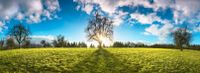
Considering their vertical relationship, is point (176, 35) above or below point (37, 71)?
above

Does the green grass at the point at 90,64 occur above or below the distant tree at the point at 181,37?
below

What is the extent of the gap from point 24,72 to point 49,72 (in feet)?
9.36

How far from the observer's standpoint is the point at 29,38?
143 metres

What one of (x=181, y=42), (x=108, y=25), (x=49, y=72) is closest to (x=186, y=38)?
(x=181, y=42)

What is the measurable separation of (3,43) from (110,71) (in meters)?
156

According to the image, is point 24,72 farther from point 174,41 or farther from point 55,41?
point 55,41

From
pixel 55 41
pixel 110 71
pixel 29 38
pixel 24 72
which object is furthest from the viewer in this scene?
pixel 55 41

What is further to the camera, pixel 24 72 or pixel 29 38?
pixel 29 38

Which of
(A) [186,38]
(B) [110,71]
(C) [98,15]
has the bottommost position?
(B) [110,71]

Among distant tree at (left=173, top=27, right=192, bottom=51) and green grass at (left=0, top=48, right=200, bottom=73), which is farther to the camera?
distant tree at (left=173, top=27, right=192, bottom=51)

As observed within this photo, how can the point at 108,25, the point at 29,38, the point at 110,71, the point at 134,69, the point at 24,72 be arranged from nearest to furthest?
the point at 24,72 < the point at 110,71 < the point at 134,69 < the point at 108,25 < the point at 29,38

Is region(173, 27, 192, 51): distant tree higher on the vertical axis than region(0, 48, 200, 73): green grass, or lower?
higher

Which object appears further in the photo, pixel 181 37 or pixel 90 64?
pixel 181 37

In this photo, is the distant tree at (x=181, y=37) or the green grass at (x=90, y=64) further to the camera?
the distant tree at (x=181, y=37)
